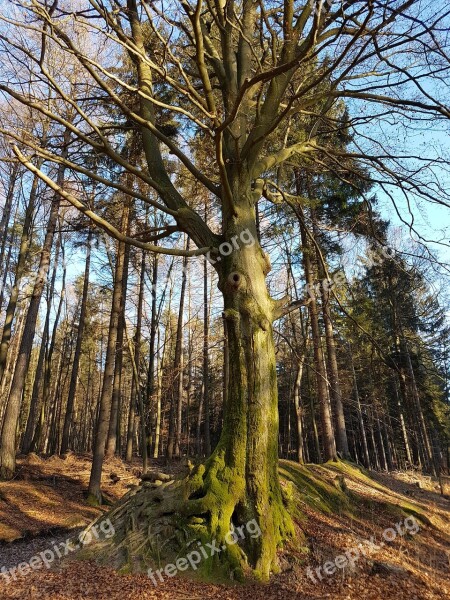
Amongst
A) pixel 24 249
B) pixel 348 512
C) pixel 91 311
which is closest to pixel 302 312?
pixel 91 311

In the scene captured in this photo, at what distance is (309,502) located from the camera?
6277 millimetres

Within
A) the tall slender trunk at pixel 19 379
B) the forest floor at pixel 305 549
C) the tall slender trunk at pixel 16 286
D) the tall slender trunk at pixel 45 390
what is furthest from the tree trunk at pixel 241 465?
the tall slender trunk at pixel 45 390

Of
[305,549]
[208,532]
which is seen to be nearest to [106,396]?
[208,532]

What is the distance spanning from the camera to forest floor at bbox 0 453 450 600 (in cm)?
370

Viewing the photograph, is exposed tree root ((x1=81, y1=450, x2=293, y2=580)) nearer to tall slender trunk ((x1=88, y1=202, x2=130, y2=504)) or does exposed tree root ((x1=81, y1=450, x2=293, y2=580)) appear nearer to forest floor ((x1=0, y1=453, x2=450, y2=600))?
forest floor ((x1=0, y1=453, x2=450, y2=600))

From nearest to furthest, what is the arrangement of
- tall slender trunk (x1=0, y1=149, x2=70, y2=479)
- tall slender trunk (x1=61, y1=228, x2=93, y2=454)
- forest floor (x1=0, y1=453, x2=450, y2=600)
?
forest floor (x1=0, y1=453, x2=450, y2=600), tall slender trunk (x1=0, y1=149, x2=70, y2=479), tall slender trunk (x1=61, y1=228, x2=93, y2=454)

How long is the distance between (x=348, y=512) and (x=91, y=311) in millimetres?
18972

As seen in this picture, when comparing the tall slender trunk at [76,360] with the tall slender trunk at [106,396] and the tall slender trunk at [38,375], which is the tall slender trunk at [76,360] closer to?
the tall slender trunk at [38,375]

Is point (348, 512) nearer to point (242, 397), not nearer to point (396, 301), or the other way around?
point (242, 397)

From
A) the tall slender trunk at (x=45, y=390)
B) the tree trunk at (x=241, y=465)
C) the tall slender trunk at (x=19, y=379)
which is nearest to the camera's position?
the tree trunk at (x=241, y=465)

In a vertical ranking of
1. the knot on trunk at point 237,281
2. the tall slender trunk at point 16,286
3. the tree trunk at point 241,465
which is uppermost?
the tall slender trunk at point 16,286

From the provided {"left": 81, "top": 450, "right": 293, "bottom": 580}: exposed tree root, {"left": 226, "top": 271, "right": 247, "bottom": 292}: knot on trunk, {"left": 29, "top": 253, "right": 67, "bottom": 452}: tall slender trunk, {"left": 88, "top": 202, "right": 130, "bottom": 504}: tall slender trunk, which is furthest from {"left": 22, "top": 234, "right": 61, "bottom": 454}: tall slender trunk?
{"left": 226, "top": 271, "right": 247, "bottom": 292}: knot on trunk

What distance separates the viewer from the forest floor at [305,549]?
3695mm

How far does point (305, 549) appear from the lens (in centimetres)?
A: 465
